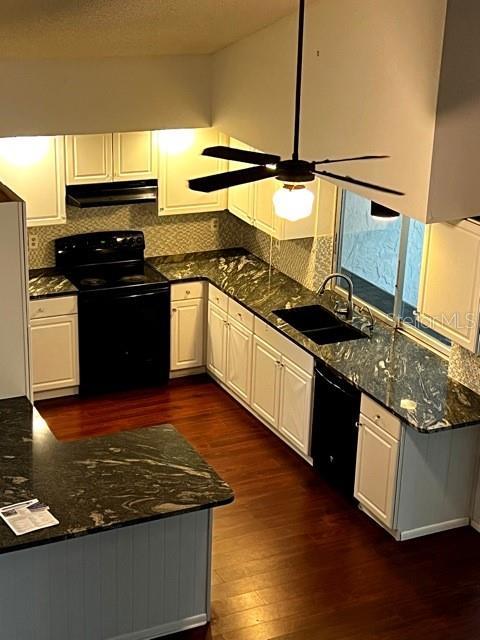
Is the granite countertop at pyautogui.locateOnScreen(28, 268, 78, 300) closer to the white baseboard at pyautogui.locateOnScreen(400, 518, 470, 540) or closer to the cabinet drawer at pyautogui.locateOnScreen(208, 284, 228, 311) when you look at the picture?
the cabinet drawer at pyautogui.locateOnScreen(208, 284, 228, 311)

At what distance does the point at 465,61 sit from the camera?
4598mm

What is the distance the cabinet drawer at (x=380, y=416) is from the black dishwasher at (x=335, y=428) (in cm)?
11

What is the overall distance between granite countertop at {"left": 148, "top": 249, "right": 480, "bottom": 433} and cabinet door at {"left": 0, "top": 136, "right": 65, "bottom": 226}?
1085mm

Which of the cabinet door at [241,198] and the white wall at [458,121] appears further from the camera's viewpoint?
the cabinet door at [241,198]

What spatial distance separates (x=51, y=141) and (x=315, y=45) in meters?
2.34

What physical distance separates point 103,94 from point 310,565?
3561 millimetres

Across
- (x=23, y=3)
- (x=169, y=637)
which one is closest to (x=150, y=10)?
(x=23, y=3)

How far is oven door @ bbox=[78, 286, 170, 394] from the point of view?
7465 millimetres

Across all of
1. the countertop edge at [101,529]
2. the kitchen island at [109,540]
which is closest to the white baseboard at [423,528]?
the kitchen island at [109,540]

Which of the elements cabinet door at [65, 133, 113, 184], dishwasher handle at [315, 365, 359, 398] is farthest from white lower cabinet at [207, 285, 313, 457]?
cabinet door at [65, 133, 113, 184]

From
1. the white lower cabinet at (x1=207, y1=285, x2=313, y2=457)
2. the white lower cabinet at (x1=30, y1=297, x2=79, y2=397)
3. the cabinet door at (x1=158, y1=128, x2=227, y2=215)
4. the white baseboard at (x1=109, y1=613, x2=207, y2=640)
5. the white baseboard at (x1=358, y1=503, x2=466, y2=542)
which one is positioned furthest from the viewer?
the cabinet door at (x1=158, y1=128, x2=227, y2=215)

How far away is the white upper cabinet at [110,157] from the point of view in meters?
7.24

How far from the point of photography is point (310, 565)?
5.58 metres

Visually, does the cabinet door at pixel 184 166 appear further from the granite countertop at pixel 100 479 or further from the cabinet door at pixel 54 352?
the granite countertop at pixel 100 479
